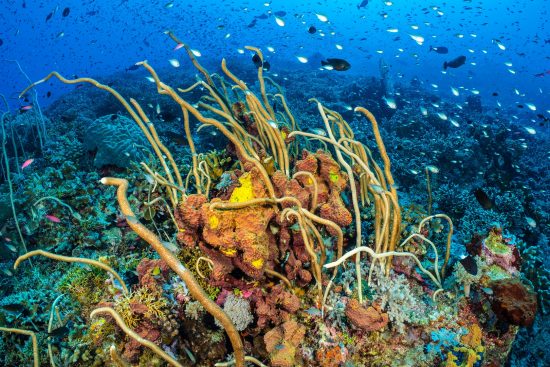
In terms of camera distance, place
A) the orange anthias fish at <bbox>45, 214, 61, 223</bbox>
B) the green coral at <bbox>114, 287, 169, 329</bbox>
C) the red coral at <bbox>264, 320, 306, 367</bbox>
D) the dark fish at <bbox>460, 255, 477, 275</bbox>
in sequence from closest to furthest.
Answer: the red coral at <bbox>264, 320, 306, 367</bbox>, the green coral at <bbox>114, 287, 169, 329</bbox>, the dark fish at <bbox>460, 255, 477, 275</bbox>, the orange anthias fish at <bbox>45, 214, 61, 223</bbox>

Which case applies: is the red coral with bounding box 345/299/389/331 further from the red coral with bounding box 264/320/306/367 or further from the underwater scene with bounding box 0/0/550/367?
the red coral with bounding box 264/320/306/367

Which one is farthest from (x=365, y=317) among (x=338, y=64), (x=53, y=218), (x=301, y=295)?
(x=53, y=218)

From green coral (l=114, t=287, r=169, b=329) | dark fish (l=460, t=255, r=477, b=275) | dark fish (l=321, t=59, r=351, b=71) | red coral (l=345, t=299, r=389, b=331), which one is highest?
dark fish (l=321, t=59, r=351, b=71)

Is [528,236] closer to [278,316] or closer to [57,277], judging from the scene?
[278,316]

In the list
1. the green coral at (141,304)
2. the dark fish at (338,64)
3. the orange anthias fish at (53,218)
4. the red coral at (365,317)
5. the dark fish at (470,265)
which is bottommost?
the orange anthias fish at (53,218)

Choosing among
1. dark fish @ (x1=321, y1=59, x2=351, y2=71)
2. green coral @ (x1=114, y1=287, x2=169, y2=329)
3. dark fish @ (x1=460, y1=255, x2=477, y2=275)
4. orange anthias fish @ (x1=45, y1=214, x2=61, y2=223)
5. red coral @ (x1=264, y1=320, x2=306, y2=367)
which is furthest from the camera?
dark fish @ (x1=321, y1=59, x2=351, y2=71)

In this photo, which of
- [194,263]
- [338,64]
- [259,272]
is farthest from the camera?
[338,64]

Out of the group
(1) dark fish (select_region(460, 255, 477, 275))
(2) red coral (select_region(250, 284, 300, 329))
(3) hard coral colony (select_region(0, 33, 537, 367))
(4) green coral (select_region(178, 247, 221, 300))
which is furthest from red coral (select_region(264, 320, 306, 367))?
(1) dark fish (select_region(460, 255, 477, 275))

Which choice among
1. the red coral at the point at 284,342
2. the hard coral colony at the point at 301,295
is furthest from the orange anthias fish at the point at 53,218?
the red coral at the point at 284,342

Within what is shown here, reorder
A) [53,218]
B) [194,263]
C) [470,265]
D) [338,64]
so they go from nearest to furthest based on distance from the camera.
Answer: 1. [470,265]
2. [194,263]
3. [53,218]
4. [338,64]

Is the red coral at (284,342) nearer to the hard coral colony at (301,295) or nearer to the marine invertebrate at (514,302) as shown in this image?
the hard coral colony at (301,295)

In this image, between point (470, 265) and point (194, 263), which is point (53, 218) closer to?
point (194, 263)

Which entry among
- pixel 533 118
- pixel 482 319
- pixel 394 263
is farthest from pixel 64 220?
pixel 533 118

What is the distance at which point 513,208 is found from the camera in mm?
6879
